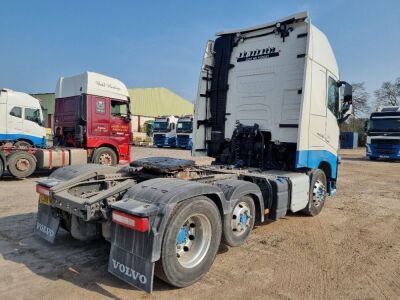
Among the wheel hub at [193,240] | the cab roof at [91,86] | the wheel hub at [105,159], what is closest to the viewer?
the wheel hub at [193,240]

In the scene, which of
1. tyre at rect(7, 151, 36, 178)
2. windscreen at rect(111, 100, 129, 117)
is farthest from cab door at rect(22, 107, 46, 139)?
windscreen at rect(111, 100, 129, 117)

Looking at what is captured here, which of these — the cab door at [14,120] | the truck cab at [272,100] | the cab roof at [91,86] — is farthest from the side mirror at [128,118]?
the truck cab at [272,100]

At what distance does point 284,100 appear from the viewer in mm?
6465

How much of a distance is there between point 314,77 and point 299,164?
1599mm

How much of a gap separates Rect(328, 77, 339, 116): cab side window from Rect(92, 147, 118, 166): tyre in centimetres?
831

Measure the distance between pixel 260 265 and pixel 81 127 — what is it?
374 inches

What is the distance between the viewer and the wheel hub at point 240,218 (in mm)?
4492

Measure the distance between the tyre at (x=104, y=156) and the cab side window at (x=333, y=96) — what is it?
8.31 m

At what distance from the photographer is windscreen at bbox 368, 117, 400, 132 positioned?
20578 mm

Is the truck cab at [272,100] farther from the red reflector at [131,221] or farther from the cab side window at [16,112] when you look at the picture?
the cab side window at [16,112]

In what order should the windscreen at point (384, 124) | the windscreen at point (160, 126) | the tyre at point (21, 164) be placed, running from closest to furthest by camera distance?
the tyre at point (21, 164), the windscreen at point (384, 124), the windscreen at point (160, 126)

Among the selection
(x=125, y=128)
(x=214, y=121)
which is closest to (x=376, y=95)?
(x=125, y=128)

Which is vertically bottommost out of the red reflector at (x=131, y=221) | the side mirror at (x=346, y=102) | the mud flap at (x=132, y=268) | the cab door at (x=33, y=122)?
the mud flap at (x=132, y=268)

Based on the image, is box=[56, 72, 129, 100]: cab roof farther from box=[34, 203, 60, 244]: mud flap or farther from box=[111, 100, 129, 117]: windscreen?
box=[34, 203, 60, 244]: mud flap
